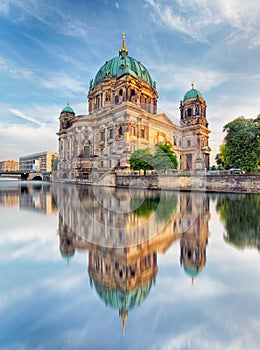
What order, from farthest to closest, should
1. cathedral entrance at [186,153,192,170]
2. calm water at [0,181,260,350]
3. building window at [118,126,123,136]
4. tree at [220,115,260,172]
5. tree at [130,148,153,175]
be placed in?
cathedral entrance at [186,153,192,170] < building window at [118,126,123,136] < tree at [130,148,153,175] < tree at [220,115,260,172] < calm water at [0,181,260,350]

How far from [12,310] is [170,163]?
28.2m

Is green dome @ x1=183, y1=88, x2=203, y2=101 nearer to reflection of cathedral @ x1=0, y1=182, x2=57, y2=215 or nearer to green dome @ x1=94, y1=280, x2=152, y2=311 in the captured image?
reflection of cathedral @ x1=0, y1=182, x2=57, y2=215

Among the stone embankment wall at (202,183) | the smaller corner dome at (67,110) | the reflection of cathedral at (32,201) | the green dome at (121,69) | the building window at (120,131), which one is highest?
the green dome at (121,69)

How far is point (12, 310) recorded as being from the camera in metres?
Answer: 2.75

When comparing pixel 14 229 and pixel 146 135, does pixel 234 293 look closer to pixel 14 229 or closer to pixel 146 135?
pixel 14 229

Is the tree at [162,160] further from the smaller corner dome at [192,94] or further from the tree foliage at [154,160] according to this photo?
the smaller corner dome at [192,94]

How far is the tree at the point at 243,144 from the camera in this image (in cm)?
2292

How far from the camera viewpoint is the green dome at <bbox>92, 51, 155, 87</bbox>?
44406mm

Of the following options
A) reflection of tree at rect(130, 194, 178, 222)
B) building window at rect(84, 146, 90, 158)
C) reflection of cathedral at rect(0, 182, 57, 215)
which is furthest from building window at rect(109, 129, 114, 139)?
reflection of tree at rect(130, 194, 178, 222)

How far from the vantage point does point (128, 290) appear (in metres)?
3.22

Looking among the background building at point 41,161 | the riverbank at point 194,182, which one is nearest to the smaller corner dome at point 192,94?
the riverbank at point 194,182

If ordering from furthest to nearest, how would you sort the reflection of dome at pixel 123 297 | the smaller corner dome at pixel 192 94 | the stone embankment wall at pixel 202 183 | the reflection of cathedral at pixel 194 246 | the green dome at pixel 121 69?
the smaller corner dome at pixel 192 94 → the green dome at pixel 121 69 → the stone embankment wall at pixel 202 183 → the reflection of cathedral at pixel 194 246 → the reflection of dome at pixel 123 297

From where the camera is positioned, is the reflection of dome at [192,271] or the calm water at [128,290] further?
the reflection of dome at [192,271]

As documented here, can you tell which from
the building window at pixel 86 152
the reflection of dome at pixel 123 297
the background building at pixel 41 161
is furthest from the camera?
the background building at pixel 41 161
